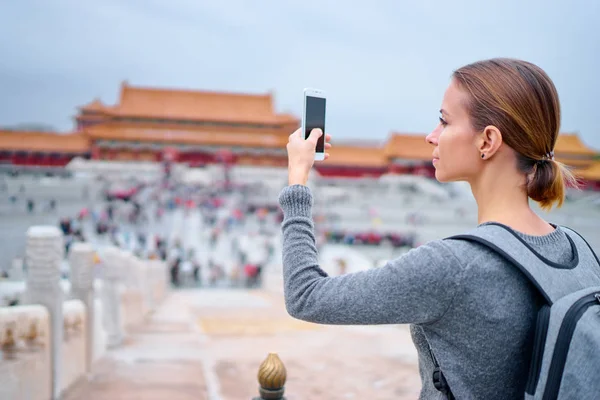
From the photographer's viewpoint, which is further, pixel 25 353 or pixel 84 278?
pixel 84 278

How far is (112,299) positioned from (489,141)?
18.2 ft

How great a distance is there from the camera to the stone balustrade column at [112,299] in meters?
5.82

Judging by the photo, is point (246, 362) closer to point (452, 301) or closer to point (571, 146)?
point (452, 301)

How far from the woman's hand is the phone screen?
0.06 ft

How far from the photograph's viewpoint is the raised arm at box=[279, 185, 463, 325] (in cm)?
103

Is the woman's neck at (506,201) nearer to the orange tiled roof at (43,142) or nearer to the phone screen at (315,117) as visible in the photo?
the phone screen at (315,117)

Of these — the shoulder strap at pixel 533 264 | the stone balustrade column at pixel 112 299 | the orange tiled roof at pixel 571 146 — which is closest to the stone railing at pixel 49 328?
the stone balustrade column at pixel 112 299

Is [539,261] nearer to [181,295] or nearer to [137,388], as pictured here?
[137,388]

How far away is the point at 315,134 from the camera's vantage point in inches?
52.6

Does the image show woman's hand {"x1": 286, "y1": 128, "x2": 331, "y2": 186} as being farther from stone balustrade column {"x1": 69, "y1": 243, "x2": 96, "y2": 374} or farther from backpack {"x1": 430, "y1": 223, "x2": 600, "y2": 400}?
stone balustrade column {"x1": 69, "y1": 243, "x2": 96, "y2": 374}

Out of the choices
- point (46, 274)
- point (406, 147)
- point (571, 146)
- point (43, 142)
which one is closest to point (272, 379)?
point (46, 274)

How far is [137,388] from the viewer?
157 inches

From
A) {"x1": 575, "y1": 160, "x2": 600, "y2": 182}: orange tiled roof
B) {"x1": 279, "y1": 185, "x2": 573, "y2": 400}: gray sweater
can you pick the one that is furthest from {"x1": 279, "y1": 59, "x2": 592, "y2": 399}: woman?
{"x1": 575, "y1": 160, "x2": 600, "y2": 182}: orange tiled roof

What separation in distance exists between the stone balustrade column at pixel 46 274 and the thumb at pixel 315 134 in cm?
280
